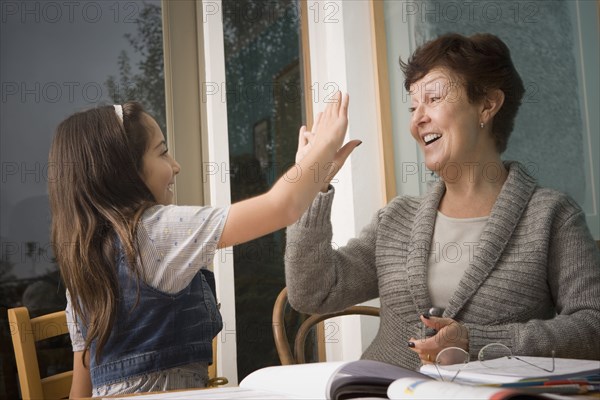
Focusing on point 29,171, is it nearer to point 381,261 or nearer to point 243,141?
point 243,141

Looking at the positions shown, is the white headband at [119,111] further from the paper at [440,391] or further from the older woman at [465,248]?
the paper at [440,391]

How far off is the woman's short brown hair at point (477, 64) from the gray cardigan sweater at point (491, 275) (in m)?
0.23

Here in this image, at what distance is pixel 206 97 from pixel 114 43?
1.67 ft

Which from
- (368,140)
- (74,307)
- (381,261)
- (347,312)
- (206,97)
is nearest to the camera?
(74,307)

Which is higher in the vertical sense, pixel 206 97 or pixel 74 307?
pixel 206 97

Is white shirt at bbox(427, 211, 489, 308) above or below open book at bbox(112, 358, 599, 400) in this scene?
above

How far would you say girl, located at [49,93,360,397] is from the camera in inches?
51.3

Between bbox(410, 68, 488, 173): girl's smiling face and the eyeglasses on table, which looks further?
→ bbox(410, 68, 488, 173): girl's smiling face

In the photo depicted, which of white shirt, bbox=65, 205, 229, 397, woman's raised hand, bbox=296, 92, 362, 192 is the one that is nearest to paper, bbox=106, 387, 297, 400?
white shirt, bbox=65, 205, 229, 397

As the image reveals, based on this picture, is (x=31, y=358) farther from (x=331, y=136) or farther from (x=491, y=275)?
(x=491, y=275)

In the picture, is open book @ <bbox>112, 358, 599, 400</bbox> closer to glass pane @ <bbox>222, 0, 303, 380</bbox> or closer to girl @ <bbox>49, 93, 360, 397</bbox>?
girl @ <bbox>49, 93, 360, 397</bbox>

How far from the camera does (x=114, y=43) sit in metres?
3.06

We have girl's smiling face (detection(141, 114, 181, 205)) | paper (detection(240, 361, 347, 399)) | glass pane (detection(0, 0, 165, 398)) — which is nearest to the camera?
paper (detection(240, 361, 347, 399))

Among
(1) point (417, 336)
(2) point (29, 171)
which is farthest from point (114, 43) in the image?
(1) point (417, 336)
